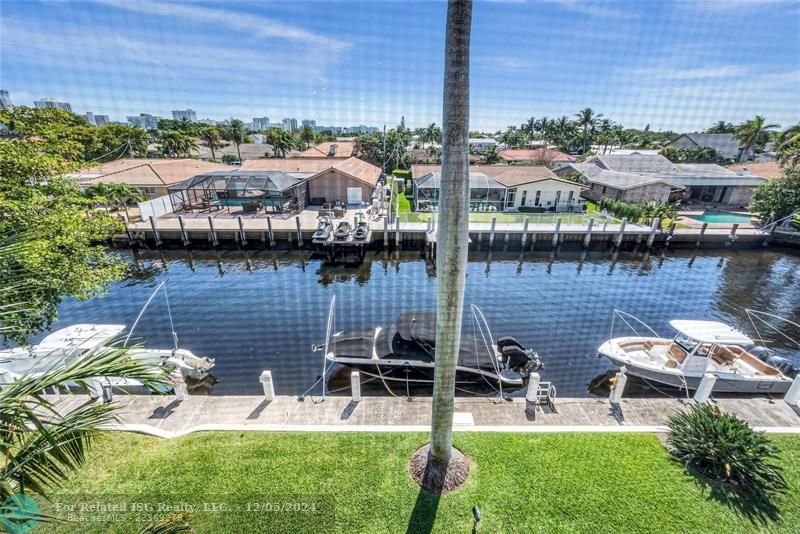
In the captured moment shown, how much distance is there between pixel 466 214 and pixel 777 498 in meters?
7.88

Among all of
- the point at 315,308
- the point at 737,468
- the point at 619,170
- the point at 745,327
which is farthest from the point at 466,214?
the point at 619,170

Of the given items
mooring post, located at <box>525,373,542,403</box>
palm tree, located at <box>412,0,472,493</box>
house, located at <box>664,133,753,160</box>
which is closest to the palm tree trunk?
palm tree, located at <box>412,0,472,493</box>

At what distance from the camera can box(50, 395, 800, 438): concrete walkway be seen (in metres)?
7.93

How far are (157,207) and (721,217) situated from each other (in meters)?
53.5

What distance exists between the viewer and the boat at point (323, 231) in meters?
25.8

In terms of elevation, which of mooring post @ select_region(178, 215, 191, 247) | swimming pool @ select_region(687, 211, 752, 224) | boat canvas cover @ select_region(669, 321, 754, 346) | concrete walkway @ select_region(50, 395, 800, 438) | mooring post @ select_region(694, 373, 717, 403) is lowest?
mooring post @ select_region(178, 215, 191, 247)

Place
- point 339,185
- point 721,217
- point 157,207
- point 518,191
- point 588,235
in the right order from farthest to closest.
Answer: point 339,185, point 518,191, point 721,217, point 157,207, point 588,235

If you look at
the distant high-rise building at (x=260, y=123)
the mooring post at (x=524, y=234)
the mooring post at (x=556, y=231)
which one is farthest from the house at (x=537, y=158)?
the distant high-rise building at (x=260, y=123)

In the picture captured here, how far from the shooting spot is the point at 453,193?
478 centimetres

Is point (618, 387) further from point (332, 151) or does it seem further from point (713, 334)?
point (332, 151)

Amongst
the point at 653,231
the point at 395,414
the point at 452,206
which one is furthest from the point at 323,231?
the point at 653,231

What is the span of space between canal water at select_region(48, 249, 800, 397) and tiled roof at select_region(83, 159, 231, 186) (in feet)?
40.3

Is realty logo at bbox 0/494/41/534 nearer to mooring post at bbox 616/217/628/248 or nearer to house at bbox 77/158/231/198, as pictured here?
mooring post at bbox 616/217/628/248

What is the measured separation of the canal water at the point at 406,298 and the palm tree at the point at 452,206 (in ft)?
24.7
